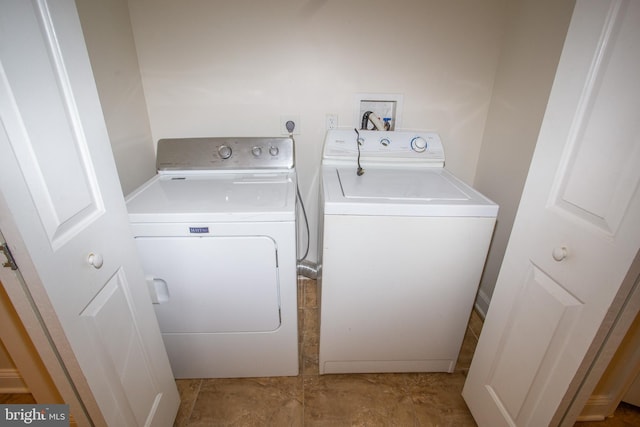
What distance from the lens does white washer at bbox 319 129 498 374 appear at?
1163mm

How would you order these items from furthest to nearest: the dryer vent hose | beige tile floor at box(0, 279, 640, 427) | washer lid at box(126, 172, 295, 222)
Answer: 1. the dryer vent hose
2. beige tile floor at box(0, 279, 640, 427)
3. washer lid at box(126, 172, 295, 222)

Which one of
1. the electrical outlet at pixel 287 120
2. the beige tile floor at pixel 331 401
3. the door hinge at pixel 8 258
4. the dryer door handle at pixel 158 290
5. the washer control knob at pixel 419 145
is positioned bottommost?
the beige tile floor at pixel 331 401

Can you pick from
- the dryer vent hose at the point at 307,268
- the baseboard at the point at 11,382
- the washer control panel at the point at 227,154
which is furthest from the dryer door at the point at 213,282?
the dryer vent hose at the point at 307,268

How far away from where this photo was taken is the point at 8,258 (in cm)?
59

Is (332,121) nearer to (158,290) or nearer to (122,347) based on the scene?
(158,290)

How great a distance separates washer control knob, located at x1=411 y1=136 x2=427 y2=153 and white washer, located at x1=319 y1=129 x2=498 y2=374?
13cm

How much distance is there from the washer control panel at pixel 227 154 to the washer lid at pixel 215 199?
71 millimetres

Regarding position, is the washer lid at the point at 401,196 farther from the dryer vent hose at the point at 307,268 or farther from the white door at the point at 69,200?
the dryer vent hose at the point at 307,268

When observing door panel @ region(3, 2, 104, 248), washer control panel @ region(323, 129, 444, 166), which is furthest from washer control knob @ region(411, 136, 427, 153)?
door panel @ region(3, 2, 104, 248)

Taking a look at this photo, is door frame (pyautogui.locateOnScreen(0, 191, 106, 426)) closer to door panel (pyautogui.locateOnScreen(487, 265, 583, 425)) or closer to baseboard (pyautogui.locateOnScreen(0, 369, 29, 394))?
baseboard (pyautogui.locateOnScreen(0, 369, 29, 394))

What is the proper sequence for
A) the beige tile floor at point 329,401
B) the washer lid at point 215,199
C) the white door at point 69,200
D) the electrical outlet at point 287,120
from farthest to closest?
the electrical outlet at point 287,120
the beige tile floor at point 329,401
the washer lid at point 215,199
the white door at point 69,200

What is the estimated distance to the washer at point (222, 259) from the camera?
3.73ft

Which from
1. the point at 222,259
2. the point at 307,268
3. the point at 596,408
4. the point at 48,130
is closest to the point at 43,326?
the point at 48,130

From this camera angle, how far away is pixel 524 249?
3.17 feet
